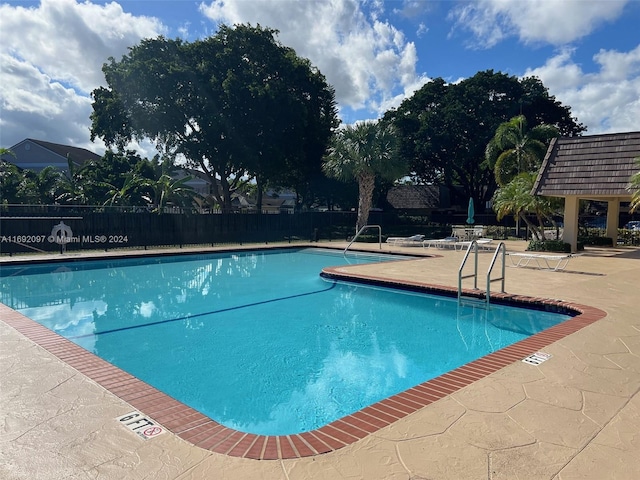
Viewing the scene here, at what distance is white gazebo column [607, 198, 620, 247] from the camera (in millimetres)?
20281

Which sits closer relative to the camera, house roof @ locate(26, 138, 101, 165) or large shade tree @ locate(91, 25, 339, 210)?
large shade tree @ locate(91, 25, 339, 210)

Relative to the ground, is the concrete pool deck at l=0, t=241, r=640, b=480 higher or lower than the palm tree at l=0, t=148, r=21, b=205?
lower

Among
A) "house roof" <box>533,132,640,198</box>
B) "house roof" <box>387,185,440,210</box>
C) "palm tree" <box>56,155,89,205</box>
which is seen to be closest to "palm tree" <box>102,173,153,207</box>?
"palm tree" <box>56,155,89,205</box>

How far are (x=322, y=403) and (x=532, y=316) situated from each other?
5.18 meters

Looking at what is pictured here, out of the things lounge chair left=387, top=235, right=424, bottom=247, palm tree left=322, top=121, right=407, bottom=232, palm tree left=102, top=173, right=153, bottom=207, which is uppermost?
palm tree left=322, top=121, right=407, bottom=232

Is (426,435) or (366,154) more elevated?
(366,154)

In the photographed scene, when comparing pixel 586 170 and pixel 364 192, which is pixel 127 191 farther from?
pixel 586 170

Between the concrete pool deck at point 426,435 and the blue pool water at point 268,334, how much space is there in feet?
4.60

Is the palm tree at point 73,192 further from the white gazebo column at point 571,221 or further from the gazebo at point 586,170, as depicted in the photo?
the white gazebo column at point 571,221

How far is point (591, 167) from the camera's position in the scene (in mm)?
17094

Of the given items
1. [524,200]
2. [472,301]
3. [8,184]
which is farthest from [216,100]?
[472,301]

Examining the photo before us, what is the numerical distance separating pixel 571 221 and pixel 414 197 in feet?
87.5

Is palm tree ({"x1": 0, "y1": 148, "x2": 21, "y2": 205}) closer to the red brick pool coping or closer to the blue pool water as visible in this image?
the blue pool water

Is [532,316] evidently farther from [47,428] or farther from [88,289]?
[88,289]
